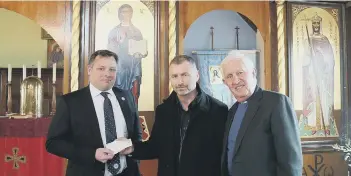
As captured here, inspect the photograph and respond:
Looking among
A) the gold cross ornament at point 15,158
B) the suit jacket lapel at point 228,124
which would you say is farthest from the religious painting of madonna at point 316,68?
the gold cross ornament at point 15,158

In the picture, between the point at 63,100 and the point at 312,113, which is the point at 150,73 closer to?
the point at 63,100

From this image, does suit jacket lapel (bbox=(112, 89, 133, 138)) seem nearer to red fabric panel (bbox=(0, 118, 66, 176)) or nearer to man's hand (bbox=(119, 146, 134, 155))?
man's hand (bbox=(119, 146, 134, 155))

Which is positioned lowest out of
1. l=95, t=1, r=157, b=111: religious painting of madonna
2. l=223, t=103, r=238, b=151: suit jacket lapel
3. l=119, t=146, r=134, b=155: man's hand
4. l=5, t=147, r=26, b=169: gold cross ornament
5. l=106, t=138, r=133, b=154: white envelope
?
l=5, t=147, r=26, b=169: gold cross ornament

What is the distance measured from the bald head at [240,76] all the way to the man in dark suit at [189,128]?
0.20m

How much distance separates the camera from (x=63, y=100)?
1840 mm

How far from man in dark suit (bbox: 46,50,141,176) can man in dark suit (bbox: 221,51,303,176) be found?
23.4 inches

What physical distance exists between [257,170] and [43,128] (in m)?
2.04

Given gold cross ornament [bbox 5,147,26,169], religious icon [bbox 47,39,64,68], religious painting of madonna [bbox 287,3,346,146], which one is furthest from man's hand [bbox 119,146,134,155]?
religious icon [bbox 47,39,64,68]

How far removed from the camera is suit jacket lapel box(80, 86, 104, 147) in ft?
5.90

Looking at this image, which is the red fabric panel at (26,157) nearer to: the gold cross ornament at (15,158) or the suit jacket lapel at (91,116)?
the gold cross ornament at (15,158)

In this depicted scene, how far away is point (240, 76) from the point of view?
5.48 feet

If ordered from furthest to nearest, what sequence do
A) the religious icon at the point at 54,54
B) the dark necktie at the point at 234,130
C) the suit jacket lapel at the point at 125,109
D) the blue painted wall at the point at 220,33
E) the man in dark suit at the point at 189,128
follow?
the blue painted wall at the point at 220,33, the religious icon at the point at 54,54, the suit jacket lapel at the point at 125,109, the man in dark suit at the point at 189,128, the dark necktie at the point at 234,130

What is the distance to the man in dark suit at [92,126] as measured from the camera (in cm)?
175

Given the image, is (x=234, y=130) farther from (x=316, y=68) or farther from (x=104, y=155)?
(x=316, y=68)
